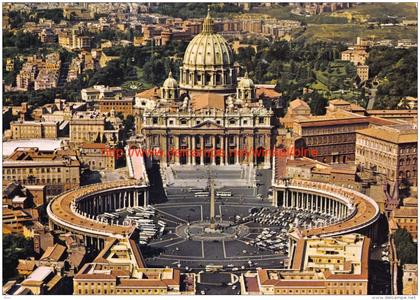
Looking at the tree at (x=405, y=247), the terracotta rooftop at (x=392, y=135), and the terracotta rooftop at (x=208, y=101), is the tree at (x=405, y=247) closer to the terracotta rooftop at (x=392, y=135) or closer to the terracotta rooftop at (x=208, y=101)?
the terracotta rooftop at (x=392, y=135)

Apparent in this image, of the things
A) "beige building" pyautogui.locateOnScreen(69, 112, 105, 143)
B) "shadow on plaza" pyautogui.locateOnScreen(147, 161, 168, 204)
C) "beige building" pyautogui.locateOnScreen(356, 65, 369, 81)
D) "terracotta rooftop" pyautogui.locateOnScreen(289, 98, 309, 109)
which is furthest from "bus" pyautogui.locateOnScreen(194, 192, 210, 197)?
"beige building" pyautogui.locateOnScreen(356, 65, 369, 81)

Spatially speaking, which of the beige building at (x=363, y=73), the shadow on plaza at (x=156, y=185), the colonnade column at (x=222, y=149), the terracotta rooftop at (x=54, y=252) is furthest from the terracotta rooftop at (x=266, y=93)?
the terracotta rooftop at (x=54, y=252)

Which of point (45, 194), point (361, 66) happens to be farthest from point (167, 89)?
point (361, 66)

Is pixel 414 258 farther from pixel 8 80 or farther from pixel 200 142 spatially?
pixel 8 80

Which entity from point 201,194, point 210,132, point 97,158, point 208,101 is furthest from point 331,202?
point 97,158

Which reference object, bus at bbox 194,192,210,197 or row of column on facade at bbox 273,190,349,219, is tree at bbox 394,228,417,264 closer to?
row of column on facade at bbox 273,190,349,219

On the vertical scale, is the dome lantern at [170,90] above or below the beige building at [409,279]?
above

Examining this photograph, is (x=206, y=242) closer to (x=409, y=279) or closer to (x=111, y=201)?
(x=111, y=201)
